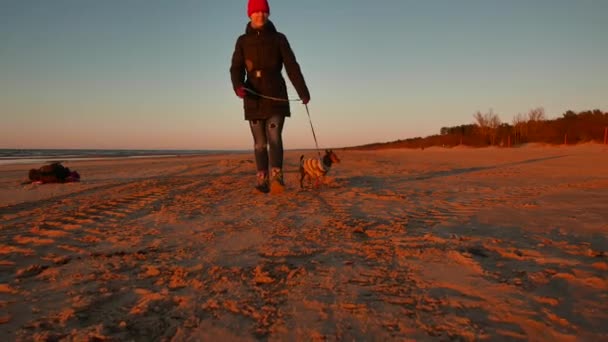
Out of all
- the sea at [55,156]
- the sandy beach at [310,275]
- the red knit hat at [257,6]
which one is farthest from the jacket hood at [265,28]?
the sea at [55,156]

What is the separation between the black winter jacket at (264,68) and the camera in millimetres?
4676

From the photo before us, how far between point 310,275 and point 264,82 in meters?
3.49

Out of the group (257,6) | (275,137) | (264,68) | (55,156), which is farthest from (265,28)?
(55,156)

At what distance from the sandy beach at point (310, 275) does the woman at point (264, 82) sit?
1.52 metres

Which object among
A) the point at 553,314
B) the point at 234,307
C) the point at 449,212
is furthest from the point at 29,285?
the point at 449,212

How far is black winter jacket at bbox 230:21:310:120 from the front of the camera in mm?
4676

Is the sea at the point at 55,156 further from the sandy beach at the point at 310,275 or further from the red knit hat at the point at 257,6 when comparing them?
the sandy beach at the point at 310,275

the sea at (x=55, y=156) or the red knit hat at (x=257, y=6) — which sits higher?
the red knit hat at (x=257, y=6)

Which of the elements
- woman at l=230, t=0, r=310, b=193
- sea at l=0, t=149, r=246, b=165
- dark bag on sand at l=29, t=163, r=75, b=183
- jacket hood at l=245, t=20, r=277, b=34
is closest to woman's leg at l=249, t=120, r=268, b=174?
woman at l=230, t=0, r=310, b=193

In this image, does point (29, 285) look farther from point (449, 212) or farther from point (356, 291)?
point (449, 212)

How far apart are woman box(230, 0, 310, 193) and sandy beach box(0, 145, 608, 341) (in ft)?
5.00

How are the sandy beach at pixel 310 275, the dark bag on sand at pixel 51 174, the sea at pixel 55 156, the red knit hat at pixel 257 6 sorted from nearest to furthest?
the sandy beach at pixel 310 275, the red knit hat at pixel 257 6, the dark bag on sand at pixel 51 174, the sea at pixel 55 156

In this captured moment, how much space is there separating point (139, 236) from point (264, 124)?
8.59 ft

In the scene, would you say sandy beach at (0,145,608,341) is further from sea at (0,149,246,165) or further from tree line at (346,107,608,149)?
tree line at (346,107,608,149)
